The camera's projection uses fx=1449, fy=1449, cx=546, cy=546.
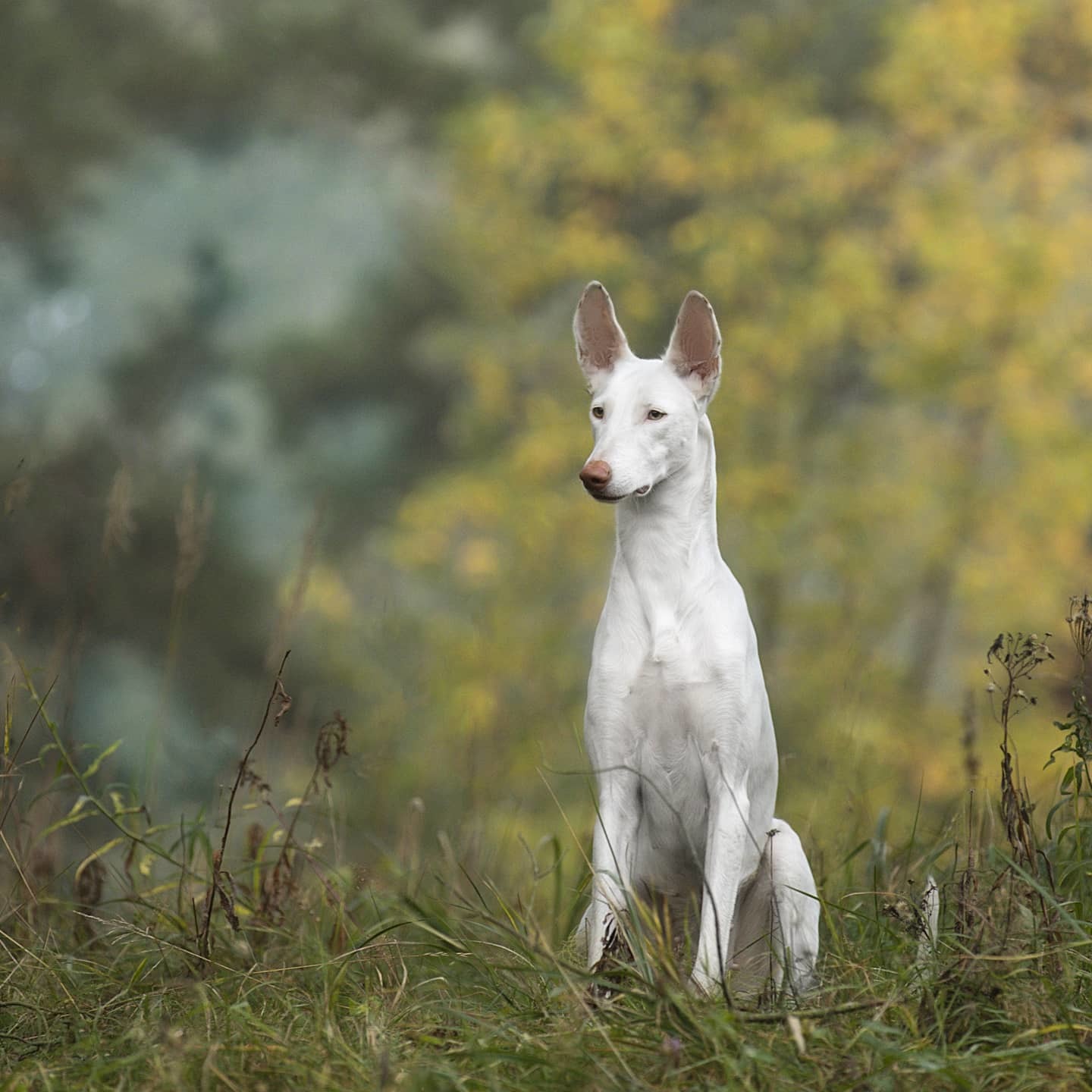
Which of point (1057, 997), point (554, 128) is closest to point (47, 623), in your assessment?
point (554, 128)

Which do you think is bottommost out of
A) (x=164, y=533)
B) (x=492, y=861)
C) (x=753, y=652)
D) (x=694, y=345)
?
(x=492, y=861)

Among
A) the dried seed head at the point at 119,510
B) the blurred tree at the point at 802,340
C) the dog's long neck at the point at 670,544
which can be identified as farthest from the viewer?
the blurred tree at the point at 802,340

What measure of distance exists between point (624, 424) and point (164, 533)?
8393 mm

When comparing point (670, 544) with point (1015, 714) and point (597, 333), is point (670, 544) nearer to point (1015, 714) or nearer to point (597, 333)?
point (597, 333)

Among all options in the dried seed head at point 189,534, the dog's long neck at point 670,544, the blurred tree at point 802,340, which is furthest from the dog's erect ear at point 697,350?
the blurred tree at point 802,340

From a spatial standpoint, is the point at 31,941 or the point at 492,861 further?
the point at 492,861

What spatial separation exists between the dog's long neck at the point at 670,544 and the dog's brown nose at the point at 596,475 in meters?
0.33

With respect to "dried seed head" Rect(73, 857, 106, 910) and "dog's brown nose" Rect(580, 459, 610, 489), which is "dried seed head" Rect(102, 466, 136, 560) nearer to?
"dried seed head" Rect(73, 857, 106, 910)

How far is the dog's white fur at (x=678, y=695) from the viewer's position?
11.0ft

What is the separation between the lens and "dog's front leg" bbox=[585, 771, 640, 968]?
333 cm

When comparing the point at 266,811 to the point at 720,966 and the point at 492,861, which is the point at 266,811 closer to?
the point at 492,861

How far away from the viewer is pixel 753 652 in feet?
11.4

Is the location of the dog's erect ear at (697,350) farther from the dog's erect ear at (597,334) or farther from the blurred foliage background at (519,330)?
the blurred foliage background at (519,330)

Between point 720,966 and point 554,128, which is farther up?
point 554,128
